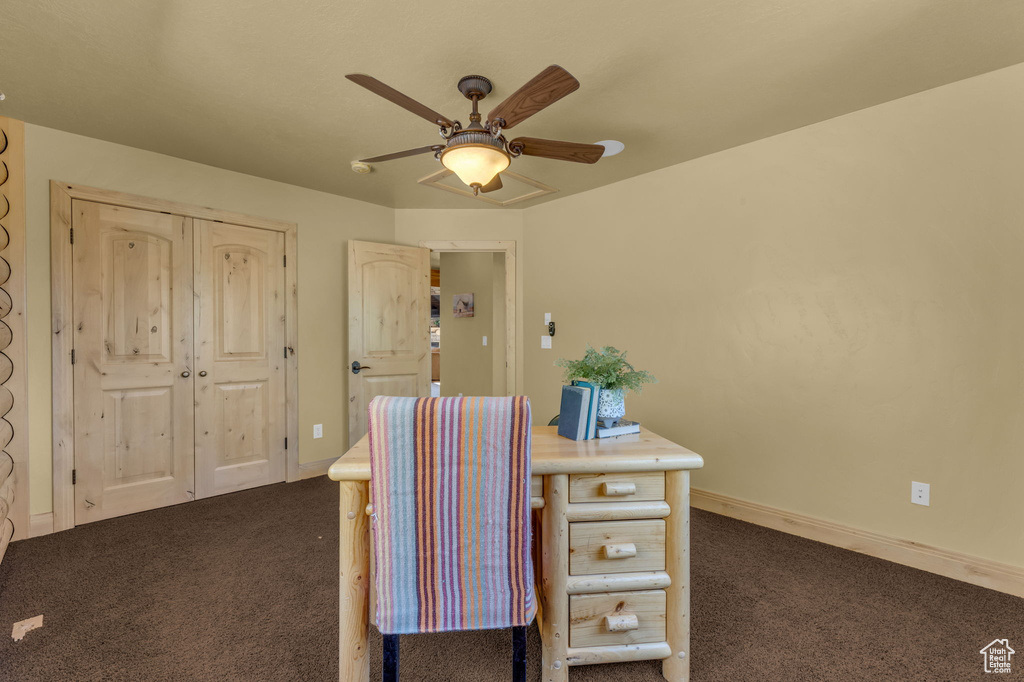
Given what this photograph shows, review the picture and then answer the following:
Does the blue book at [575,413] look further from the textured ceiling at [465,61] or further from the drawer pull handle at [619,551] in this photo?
the textured ceiling at [465,61]

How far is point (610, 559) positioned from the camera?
4.83 feet

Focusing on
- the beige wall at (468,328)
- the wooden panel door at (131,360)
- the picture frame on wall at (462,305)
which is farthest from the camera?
the picture frame on wall at (462,305)

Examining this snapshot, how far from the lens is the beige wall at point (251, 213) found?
106 inches

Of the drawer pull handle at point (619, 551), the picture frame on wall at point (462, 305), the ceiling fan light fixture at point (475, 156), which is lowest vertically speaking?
the drawer pull handle at point (619, 551)

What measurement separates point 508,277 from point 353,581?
3.26 m

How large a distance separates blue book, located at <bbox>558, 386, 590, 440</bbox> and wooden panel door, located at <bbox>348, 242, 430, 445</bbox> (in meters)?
2.59

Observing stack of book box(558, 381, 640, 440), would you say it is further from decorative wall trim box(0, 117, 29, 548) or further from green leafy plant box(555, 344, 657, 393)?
decorative wall trim box(0, 117, 29, 548)

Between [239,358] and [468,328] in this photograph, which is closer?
[239,358]

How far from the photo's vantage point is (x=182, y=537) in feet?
8.72

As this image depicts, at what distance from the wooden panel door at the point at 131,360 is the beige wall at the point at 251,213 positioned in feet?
0.50

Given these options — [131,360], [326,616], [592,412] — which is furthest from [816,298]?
[131,360]

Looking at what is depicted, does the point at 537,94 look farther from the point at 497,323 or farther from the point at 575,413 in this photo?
the point at 497,323

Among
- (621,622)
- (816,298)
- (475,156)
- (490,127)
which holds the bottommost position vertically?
(621,622)

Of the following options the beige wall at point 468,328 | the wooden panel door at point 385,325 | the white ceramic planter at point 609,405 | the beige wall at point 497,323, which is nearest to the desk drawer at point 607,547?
the white ceramic planter at point 609,405
